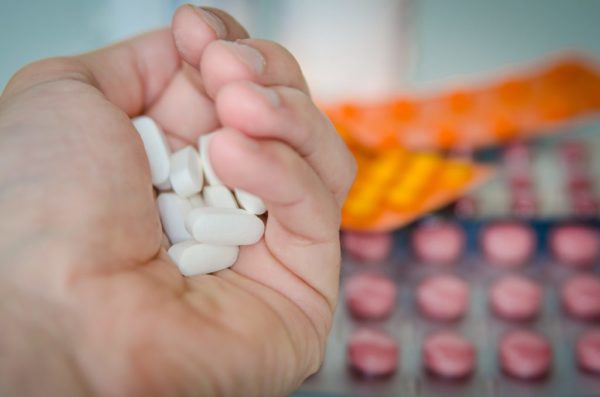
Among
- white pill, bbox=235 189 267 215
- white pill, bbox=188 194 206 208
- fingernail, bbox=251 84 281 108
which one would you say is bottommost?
white pill, bbox=188 194 206 208

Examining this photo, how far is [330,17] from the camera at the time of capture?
1244 mm

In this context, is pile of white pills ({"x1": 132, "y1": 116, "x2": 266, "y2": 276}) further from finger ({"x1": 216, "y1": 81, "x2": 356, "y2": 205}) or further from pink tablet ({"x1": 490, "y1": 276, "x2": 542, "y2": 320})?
pink tablet ({"x1": 490, "y1": 276, "x2": 542, "y2": 320})

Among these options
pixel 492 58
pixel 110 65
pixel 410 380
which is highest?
pixel 110 65

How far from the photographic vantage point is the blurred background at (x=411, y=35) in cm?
123

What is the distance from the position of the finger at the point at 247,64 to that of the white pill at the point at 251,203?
0.07 meters

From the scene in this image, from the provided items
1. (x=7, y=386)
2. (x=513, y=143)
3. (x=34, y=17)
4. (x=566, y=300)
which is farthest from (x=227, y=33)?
(x=513, y=143)

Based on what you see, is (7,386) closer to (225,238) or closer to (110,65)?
(225,238)

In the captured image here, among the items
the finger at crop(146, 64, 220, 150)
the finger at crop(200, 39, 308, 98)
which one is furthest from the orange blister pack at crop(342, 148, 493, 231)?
the finger at crop(200, 39, 308, 98)

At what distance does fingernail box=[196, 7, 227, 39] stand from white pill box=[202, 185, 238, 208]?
98mm

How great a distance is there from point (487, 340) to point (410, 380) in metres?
0.10

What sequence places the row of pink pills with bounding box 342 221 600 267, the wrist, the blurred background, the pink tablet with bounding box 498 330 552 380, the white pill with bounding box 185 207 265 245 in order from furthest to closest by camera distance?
the blurred background, the row of pink pills with bounding box 342 221 600 267, the pink tablet with bounding box 498 330 552 380, the white pill with bounding box 185 207 265 245, the wrist

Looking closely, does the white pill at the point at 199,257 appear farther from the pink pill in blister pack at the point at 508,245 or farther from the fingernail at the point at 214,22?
the pink pill in blister pack at the point at 508,245

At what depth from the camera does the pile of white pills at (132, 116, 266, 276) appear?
395mm

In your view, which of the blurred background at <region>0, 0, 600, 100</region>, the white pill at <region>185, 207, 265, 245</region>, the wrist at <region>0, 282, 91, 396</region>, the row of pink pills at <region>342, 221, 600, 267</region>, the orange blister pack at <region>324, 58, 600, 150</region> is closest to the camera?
the wrist at <region>0, 282, 91, 396</region>
